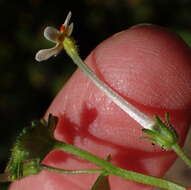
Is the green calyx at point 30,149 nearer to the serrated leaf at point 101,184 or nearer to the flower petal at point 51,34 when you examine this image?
the serrated leaf at point 101,184

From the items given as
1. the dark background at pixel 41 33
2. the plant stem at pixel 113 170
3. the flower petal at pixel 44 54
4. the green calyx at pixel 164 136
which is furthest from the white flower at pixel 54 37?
the dark background at pixel 41 33

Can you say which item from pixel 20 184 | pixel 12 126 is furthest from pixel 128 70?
pixel 12 126

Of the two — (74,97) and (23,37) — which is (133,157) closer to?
(74,97)

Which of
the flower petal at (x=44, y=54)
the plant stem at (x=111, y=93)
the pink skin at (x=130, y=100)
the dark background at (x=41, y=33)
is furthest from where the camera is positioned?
the dark background at (x=41, y=33)

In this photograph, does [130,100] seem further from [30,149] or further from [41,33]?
[41,33]

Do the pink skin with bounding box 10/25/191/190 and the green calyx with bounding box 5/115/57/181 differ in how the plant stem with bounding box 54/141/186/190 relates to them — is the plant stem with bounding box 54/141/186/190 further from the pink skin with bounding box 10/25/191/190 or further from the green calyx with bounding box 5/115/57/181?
the pink skin with bounding box 10/25/191/190

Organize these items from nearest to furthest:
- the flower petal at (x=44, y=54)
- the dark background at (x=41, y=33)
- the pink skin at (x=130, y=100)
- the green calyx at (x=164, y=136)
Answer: the green calyx at (x=164, y=136)
the flower petal at (x=44, y=54)
the pink skin at (x=130, y=100)
the dark background at (x=41, y=33)
